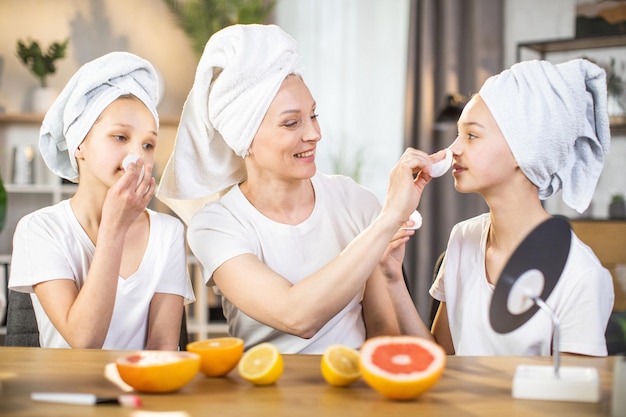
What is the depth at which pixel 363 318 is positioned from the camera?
2.13 m

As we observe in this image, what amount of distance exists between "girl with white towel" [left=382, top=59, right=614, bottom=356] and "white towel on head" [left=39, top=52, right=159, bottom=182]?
77cm

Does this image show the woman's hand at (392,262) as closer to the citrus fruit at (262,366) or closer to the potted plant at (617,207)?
the citrus fruit at (262,366)

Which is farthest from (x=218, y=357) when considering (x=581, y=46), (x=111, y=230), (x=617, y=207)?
(x=581, y=46)

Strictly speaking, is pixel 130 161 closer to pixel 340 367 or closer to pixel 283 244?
pixel 283 244

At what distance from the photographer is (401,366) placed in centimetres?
128

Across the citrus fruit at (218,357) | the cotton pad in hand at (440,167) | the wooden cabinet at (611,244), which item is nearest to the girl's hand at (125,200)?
the citrus fruit at (218,357)

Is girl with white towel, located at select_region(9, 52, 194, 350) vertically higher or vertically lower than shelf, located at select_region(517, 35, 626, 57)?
lower

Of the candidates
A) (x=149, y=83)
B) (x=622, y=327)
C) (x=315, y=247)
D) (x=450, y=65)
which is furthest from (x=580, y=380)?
(x=450, y=65)

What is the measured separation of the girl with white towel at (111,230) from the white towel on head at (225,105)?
10cm

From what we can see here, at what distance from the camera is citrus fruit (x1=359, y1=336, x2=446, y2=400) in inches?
48.6

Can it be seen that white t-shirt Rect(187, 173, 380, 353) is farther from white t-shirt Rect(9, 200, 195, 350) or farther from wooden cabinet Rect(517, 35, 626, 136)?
wooden cabinet Rect(517, 35, 626, 136)

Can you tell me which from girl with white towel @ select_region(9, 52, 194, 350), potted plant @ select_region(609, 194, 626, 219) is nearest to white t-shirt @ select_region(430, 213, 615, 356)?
girl with white towel @ select_region(9, 52, 194, 350)

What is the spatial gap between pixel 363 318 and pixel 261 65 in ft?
2.31

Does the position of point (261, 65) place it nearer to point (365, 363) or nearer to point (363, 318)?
point (363, 318)
